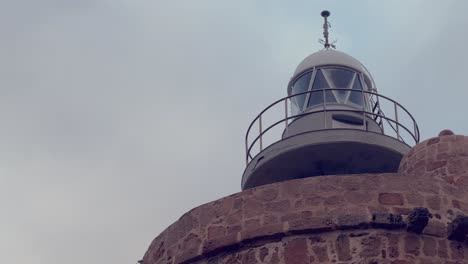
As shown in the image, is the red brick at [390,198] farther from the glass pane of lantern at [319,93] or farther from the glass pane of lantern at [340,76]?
the glass pane of lantern at [340,76]

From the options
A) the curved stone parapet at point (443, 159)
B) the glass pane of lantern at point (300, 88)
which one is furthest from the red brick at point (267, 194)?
the glass pane of lantern at point (300, 88)

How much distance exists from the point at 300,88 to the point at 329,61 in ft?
2.11

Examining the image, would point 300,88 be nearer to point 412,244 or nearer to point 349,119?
point 349,119

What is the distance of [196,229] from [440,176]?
2.81 meters

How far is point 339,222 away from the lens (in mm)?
9133

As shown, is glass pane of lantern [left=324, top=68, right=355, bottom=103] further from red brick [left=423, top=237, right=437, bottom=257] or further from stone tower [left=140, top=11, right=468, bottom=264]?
red brick [left=423, top=237, right=437, bottom=257]

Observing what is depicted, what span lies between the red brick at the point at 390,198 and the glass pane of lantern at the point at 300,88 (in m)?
4.98

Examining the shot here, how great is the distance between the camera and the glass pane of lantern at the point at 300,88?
1430 centimetres

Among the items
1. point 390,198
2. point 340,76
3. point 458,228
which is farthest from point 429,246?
point 340,76

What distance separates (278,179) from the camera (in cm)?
1327

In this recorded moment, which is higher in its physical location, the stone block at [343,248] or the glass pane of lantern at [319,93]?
the glass pane of lantern at [319,93]

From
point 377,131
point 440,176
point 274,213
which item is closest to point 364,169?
point 377,131

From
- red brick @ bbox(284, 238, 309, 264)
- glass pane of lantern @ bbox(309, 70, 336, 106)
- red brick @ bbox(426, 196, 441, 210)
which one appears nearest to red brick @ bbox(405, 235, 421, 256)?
red brick @ bbox(426, 196, 441, 210)

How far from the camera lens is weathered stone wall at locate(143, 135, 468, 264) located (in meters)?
9.02
